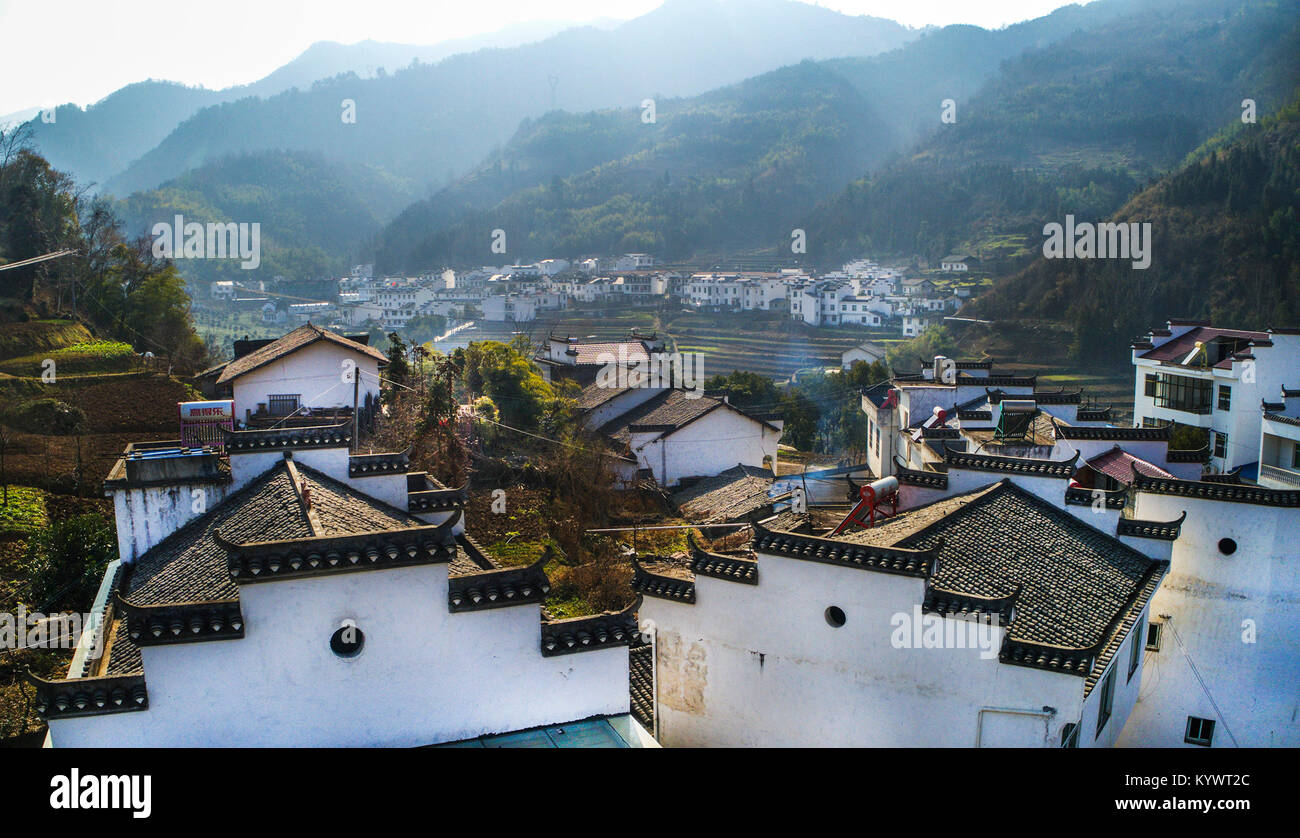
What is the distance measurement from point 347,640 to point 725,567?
4.36m

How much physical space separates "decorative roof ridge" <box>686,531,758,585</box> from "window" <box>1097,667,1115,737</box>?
4.42 meters

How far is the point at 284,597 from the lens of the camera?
8367mm

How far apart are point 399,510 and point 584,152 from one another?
123 meters

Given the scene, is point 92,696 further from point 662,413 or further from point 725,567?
point 662,413

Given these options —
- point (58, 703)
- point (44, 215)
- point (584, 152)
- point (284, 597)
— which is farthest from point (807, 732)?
point (584, 152)

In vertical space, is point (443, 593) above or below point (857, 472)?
above

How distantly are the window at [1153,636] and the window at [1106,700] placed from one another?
298 centimetres

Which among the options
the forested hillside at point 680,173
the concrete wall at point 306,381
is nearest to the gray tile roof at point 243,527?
the concrete wall at point 306,381

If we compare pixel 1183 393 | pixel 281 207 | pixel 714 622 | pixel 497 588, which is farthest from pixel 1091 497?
pixel 281 207

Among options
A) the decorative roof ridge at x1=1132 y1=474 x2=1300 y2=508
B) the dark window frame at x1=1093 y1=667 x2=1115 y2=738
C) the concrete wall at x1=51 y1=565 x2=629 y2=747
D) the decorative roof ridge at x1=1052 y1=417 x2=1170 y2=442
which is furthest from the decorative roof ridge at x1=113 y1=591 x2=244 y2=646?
the decorative roof ridge at x1=1052 y1=417 x2=1170 y2=442

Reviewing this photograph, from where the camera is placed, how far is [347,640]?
857cm

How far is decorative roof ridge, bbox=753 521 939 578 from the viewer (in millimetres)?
9430
